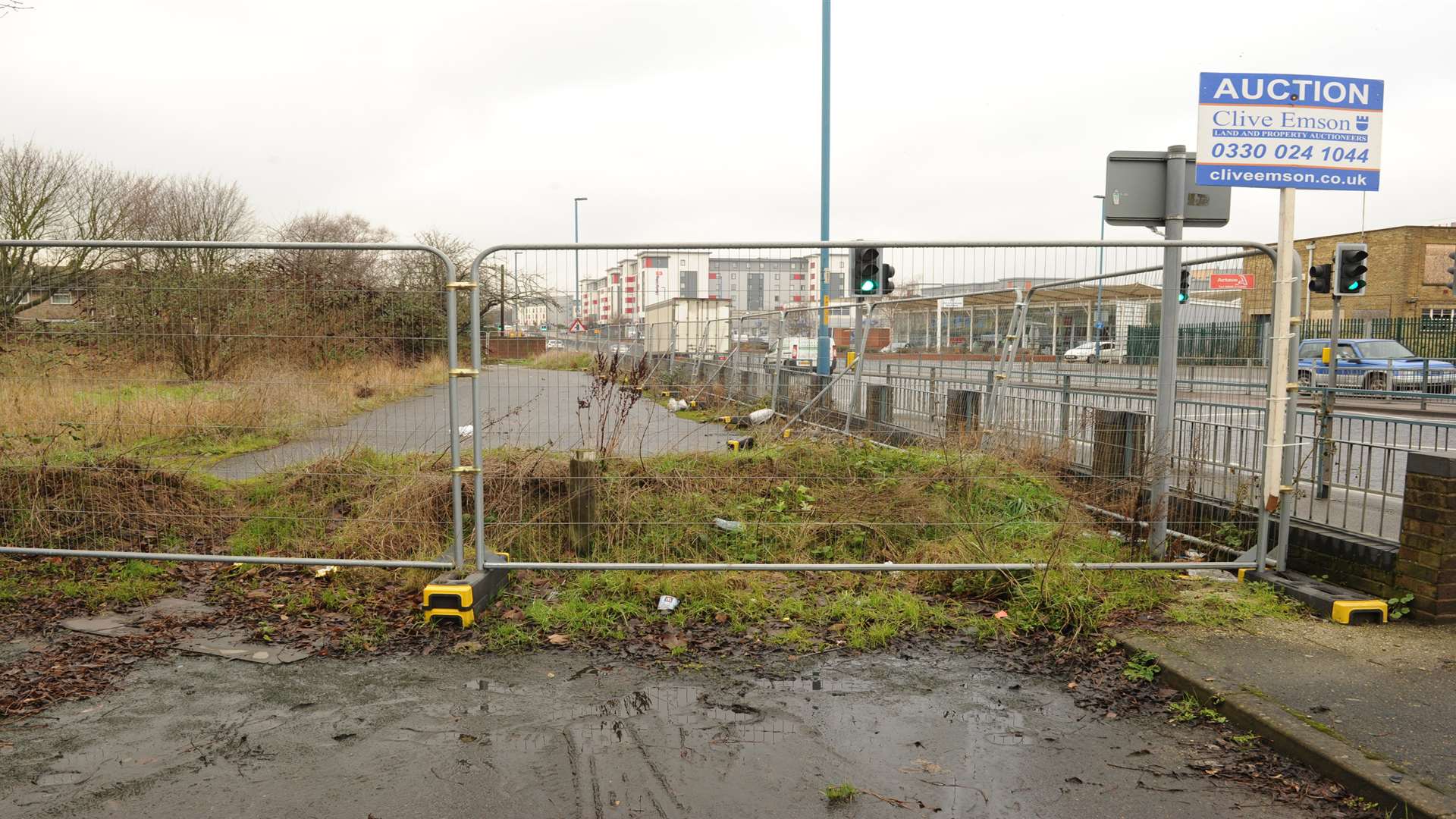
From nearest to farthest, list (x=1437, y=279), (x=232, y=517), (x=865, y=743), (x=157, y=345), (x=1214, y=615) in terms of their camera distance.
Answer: (x=865, y=743)
(x=1214, y=615)
(x=157, y=345)
(x=232, y=517)
(x=1437, y=279)

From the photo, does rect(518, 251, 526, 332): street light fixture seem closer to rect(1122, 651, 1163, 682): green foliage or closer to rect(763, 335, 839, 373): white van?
rect(1122, 651, 1163, 682): green foliage

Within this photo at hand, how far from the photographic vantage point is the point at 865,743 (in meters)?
3.95

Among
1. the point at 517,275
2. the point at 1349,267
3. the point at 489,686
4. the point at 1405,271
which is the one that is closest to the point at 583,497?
the point at 517,275

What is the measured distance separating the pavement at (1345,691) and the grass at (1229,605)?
10 centimetres

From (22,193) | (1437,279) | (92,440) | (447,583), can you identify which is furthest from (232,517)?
(1437,279)

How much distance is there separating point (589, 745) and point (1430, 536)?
14.7 feet

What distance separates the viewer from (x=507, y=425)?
5996 millimetres

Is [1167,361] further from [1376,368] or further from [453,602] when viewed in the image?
[1376,368]

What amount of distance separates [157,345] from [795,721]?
15.1 feet

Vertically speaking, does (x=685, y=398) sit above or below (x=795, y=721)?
above

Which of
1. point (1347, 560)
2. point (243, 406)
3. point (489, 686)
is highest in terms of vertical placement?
point (243, 406)

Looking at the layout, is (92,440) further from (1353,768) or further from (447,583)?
(1353,768)

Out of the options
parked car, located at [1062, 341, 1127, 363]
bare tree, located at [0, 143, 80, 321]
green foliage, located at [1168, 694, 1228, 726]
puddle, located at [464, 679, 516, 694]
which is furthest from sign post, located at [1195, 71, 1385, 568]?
bare tree, located at [0, 143, 80, 321]

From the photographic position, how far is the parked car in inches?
277
